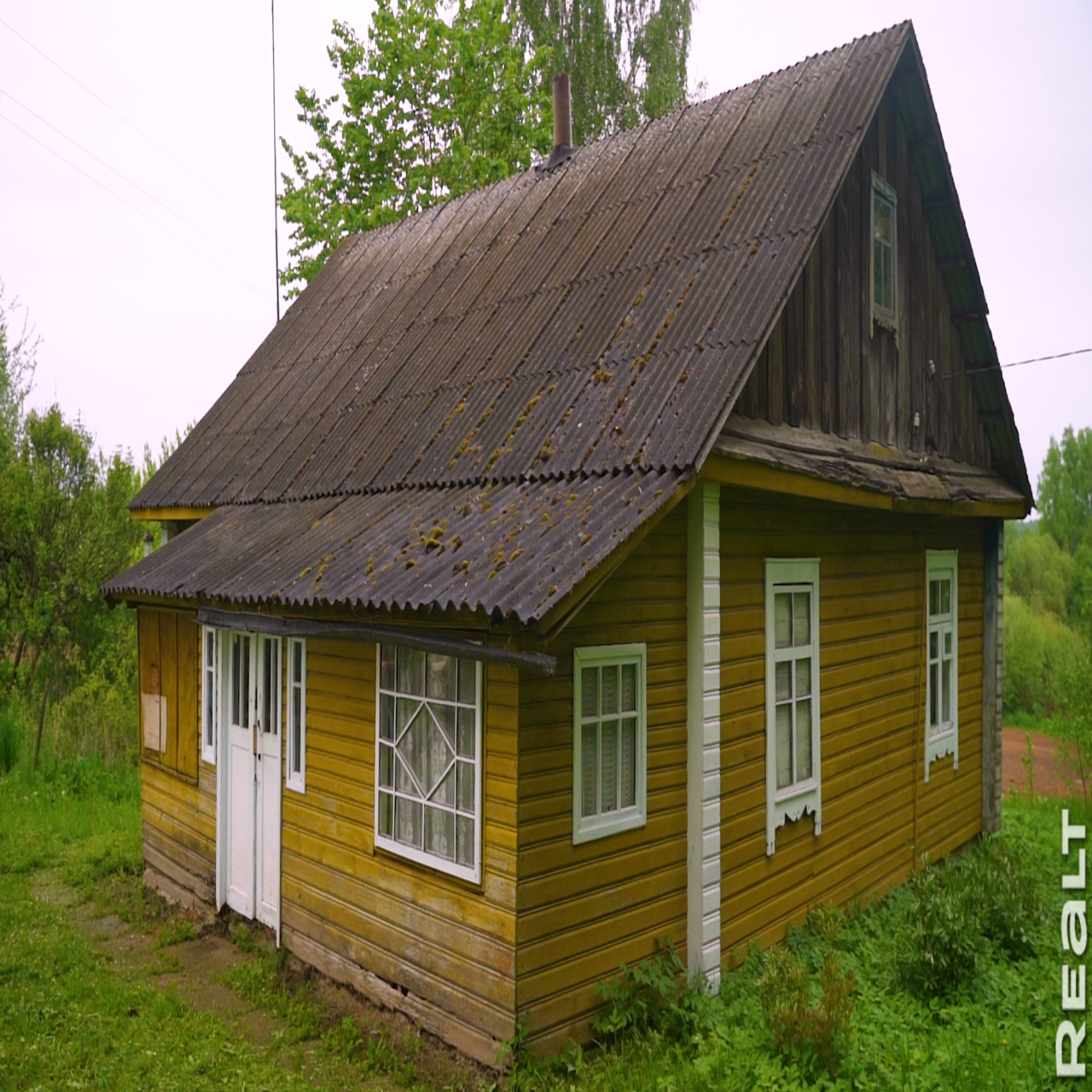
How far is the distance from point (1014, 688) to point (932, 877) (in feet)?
63.1

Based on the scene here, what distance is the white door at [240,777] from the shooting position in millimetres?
7316

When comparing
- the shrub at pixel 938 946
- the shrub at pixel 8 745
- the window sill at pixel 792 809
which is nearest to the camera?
the shrub at pixel 938 946

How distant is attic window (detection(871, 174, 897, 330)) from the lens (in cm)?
765

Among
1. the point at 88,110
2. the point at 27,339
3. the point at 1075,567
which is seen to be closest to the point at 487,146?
the point at 88,110

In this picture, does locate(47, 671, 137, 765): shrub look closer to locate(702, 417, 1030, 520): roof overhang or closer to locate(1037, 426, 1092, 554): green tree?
locate(702, 417, 1030, 520): roof overhang

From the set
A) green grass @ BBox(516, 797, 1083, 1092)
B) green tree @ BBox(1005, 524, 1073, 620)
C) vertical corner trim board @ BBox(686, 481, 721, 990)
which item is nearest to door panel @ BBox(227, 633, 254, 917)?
green grass @ BBox(516, 797, 1083, 1092)

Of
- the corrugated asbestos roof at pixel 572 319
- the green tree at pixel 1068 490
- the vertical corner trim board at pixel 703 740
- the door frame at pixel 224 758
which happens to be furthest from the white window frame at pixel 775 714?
the green tree at pixel 1068 490

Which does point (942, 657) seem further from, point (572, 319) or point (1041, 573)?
point (1041, 573)

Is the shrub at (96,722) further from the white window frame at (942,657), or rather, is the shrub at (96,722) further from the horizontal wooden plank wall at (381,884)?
the white window frame at (942,657)

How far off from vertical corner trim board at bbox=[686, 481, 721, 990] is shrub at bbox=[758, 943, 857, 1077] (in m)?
0.39

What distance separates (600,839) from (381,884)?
4.81ft

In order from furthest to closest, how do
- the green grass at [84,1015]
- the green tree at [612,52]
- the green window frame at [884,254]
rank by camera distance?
the green tree at [612,52]
the green window frame at [884,254]
the green grass at [84,1015]

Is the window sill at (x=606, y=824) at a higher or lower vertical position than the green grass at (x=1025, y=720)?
higher

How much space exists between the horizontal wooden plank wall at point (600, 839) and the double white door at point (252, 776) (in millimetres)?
2680
